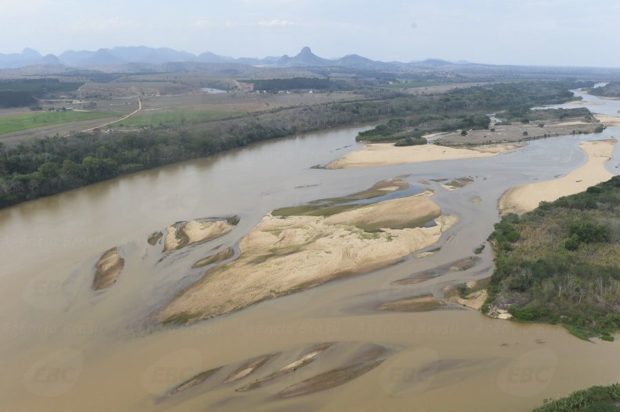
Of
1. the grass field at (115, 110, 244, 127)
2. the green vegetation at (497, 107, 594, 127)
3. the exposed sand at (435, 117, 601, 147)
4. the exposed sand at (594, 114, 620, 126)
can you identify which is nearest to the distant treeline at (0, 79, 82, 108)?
the grass field at (115, 110, 244, 127)

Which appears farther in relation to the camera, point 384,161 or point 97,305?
point 384,161

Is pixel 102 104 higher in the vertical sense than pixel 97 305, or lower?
higher

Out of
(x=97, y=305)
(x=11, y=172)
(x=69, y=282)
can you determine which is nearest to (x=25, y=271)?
(x=69, y=282)

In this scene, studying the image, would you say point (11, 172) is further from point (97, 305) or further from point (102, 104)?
point (102, 104)

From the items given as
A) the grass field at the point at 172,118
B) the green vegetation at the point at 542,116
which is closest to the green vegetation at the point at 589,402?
the grass field at the point at 172,118

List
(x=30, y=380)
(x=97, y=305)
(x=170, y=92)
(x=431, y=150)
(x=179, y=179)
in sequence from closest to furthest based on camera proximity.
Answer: (x=30, y=380) → (x=97, y=305) → (x=179, y=179) → (x=431, y=150) → (x=170, y=92)

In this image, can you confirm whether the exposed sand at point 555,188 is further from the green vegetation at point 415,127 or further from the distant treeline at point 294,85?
the distant treeline at point 294,85

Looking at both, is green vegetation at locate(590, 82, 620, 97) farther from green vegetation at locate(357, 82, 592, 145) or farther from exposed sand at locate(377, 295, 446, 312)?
exposed sand at locate(377, 295, 446, 312)
